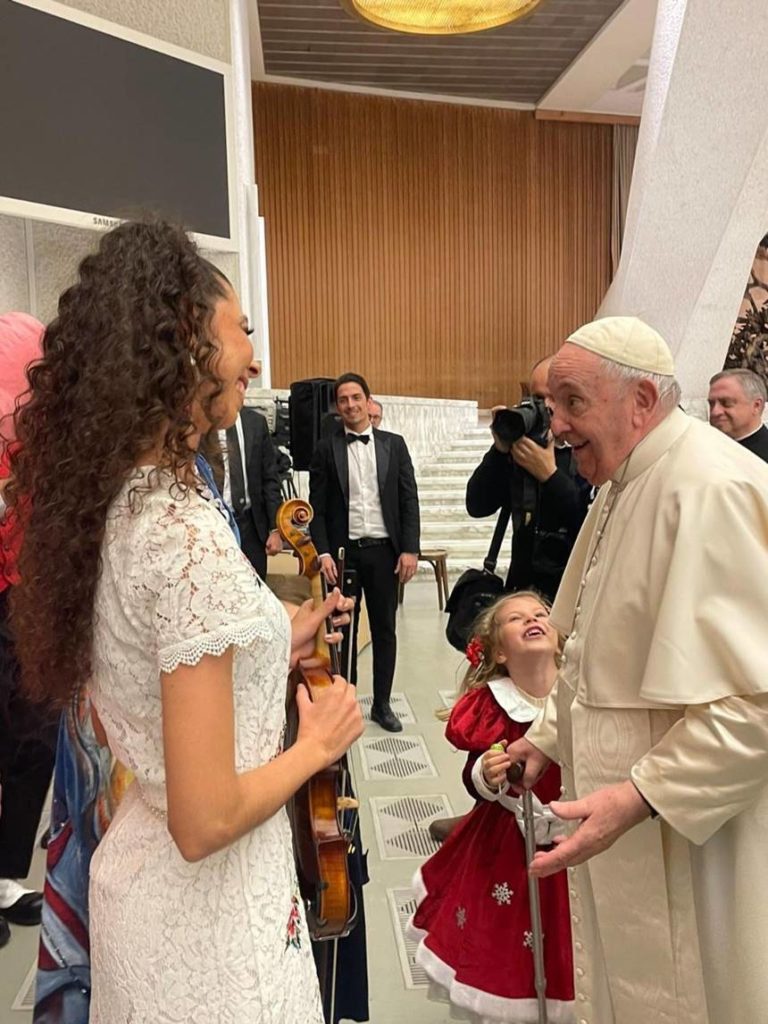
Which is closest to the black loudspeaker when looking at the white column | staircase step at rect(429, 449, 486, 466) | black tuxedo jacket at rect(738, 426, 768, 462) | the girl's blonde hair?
black tuxedo jacket at rect(738, 426, 768, 462)

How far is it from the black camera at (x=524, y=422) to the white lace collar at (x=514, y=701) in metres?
1.02

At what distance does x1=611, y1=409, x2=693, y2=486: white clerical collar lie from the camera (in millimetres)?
1566

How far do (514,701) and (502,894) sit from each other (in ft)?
1.48

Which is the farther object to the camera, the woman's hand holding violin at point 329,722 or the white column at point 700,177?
the white column at point 700,177

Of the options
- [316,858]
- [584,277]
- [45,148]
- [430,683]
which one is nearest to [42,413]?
[316,858]

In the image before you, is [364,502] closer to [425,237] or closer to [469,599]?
[469,599]

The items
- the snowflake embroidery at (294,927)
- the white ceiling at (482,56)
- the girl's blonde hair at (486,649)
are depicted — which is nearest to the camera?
the snowflake embroidery at (294,927)

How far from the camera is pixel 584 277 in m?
15.7

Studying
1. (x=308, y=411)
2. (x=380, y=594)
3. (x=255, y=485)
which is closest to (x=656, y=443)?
(x=255, y=485)

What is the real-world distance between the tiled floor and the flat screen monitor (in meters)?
2.35

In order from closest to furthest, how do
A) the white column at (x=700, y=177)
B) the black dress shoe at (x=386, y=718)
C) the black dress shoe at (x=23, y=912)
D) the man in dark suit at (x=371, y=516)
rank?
the black dress shoe at (x=23, y=912) → the black dress shoe at (x=386, y=718) → the man in dark suit at (x=371, y=516) → the white column at (x=700, y=177)

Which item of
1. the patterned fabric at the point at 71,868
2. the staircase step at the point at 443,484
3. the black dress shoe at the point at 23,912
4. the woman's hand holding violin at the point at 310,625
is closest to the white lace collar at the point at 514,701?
the woman's hand holding violin at the point at 310,625

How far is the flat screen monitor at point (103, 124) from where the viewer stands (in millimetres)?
2973

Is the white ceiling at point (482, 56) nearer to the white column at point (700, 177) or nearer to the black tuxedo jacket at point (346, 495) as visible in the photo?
the white column at point (700, 177)
